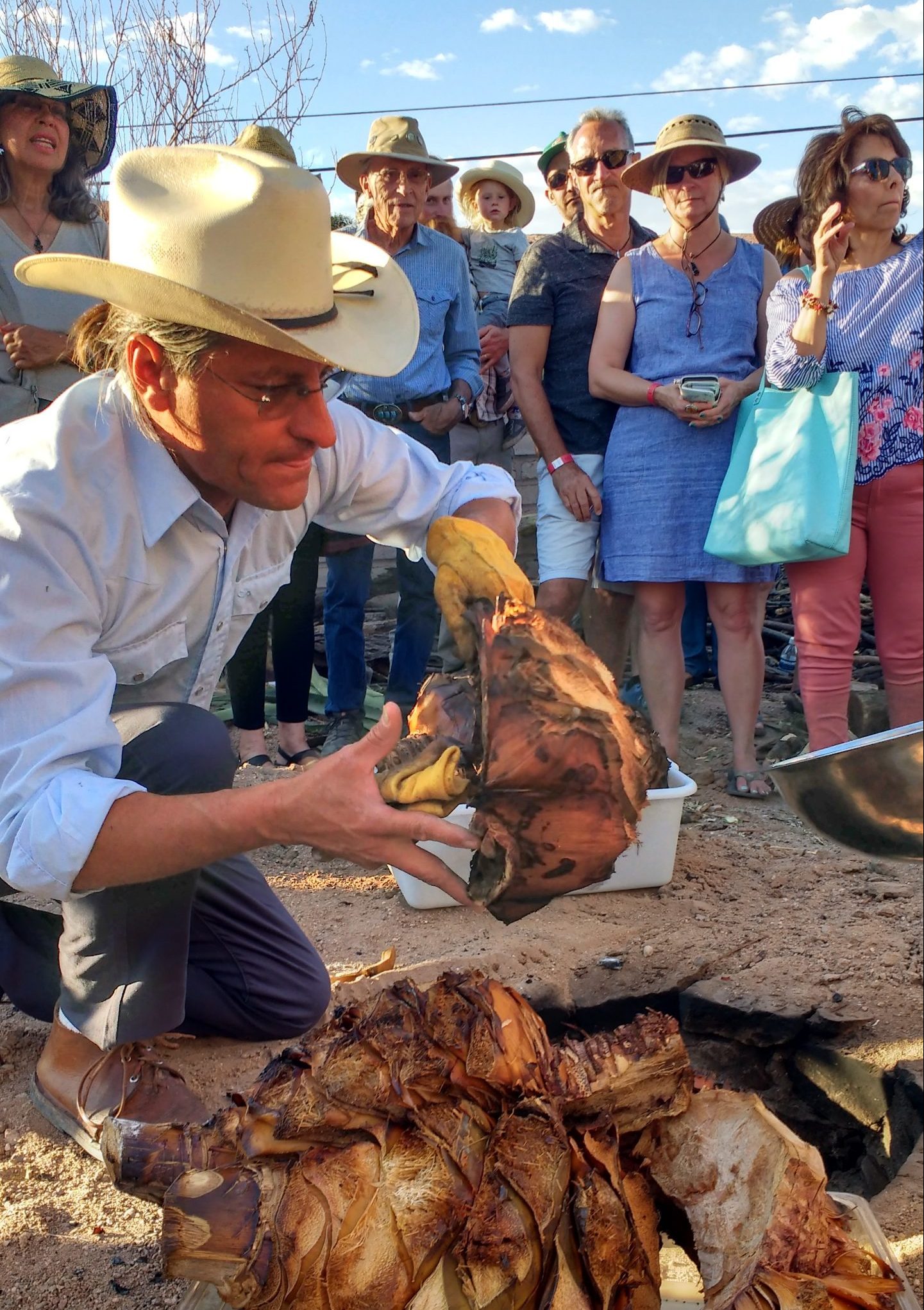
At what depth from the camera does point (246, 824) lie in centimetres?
165

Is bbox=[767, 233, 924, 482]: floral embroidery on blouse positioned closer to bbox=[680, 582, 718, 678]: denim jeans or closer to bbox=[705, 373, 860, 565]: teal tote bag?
bbox=[705, 373, 860, 565]: teal tote bag

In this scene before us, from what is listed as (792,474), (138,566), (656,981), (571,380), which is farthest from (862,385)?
(138,566)

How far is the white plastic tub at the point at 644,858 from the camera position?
328 cm

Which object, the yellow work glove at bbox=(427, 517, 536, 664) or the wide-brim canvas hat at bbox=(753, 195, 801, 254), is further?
the wide-brim canvas hat at bbox=(753, 195, 801, 254)

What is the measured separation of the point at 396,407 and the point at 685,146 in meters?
1.47

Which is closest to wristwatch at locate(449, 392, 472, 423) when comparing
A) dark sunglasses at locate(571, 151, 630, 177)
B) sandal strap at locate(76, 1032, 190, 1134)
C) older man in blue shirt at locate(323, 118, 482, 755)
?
older man in blue shirt at locate(323, 118, 482, 755)

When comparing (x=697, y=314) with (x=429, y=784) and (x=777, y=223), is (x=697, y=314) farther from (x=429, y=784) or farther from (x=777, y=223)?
(x=429, y=784)

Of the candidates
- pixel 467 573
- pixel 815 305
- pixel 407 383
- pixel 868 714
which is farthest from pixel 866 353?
pixel 467 573

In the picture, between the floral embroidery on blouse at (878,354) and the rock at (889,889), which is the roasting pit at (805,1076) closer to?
the rock at (889,889)

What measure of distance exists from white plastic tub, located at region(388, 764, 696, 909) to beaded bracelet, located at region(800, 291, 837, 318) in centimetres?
159

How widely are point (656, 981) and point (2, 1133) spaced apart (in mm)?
1603

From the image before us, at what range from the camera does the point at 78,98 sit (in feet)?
11.5

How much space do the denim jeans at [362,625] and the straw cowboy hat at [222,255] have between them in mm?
2693

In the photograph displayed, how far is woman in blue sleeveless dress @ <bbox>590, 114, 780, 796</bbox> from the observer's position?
3.93 m
